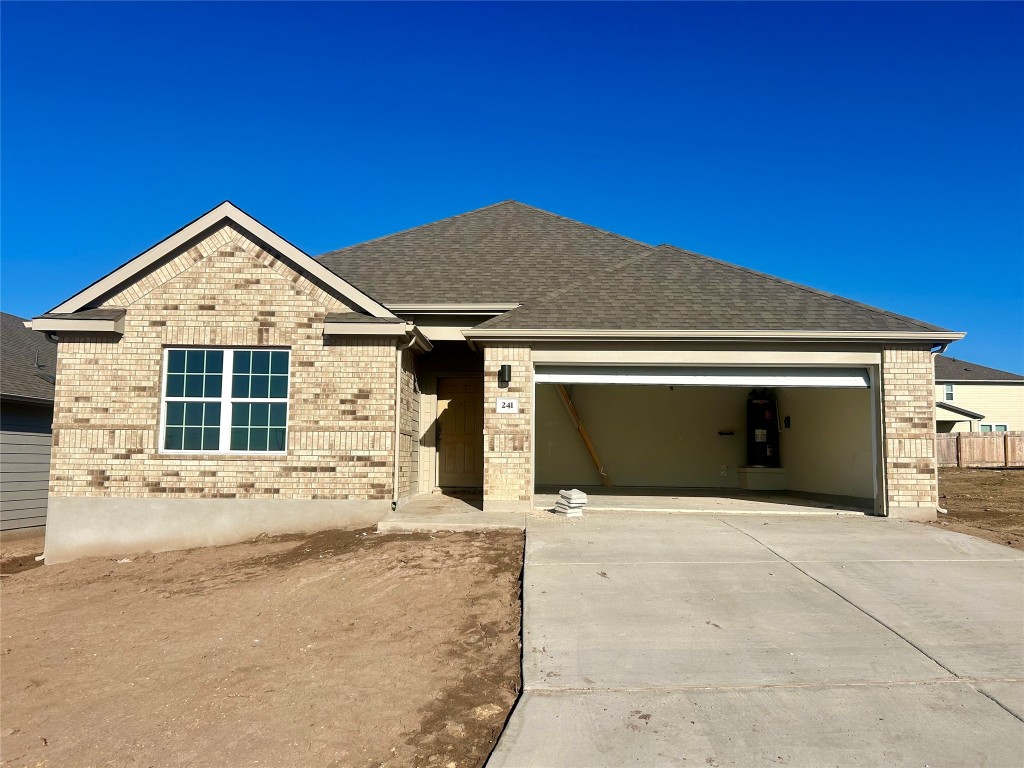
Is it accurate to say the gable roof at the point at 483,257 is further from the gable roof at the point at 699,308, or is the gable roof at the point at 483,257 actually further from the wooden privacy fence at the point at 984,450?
the wooden privacy fence at the point at 984,450

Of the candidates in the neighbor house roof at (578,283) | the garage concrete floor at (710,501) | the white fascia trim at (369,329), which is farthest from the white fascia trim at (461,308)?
the garage concrete floor at (710,501)

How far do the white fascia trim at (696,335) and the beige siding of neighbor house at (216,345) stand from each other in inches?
71.8

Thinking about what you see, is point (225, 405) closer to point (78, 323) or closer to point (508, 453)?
point (78, 323)

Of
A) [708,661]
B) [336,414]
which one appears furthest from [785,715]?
A: [336,414]

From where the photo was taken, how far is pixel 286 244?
11.3m

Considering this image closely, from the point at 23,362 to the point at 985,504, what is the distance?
71.1ft

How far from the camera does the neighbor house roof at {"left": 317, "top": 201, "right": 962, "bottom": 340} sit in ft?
36.8

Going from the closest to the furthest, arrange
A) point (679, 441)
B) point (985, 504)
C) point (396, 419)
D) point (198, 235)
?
1. point (396, 419)
2. point (198, 235)
3. point (985, 504)
4. point (679, 441)

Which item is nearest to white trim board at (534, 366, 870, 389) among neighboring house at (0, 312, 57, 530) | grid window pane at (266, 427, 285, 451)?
grid window pane at (266, 427, 285, 451)

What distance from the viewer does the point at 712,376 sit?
11.3 m

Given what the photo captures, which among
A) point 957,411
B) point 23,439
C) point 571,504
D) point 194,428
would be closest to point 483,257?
point 571,504

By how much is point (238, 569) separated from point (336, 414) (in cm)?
286

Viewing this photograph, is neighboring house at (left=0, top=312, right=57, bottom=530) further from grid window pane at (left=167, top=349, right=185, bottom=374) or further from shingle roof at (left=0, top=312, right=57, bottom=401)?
grid window pane at (left=167, top=349, right=185, bottom=374)

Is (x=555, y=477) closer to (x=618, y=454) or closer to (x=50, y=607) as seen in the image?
A: (x=618, y=454)
